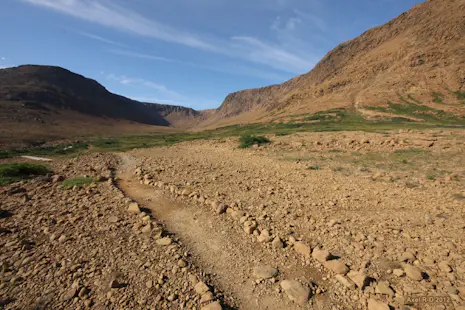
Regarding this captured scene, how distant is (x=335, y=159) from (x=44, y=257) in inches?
453

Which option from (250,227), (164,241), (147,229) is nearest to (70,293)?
(164,241)

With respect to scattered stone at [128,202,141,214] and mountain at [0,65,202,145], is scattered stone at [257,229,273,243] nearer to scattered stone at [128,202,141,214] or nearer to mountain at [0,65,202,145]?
scattered stone at [128,202,141,214]

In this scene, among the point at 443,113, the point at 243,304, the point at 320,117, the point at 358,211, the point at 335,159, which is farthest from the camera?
the point at 320,117

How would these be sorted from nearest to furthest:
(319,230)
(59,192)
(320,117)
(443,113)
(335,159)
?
(319,230)
(59,192)
(335,159)
(443,113)
(320,117)

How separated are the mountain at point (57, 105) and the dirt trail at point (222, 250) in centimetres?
4730

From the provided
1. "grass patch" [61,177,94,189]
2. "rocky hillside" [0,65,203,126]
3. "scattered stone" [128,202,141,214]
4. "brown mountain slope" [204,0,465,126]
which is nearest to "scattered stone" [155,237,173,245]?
"scattered stone" [128,202,141,214]

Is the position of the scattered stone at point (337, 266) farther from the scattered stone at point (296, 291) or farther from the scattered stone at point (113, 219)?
the scattered stone at point (113, 219)

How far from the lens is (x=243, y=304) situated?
365cm

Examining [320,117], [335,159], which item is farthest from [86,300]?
[320,117]

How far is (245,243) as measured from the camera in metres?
5.14

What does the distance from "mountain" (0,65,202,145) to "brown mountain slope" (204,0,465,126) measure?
2578 inches

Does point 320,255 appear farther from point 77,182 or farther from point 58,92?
point 58,92

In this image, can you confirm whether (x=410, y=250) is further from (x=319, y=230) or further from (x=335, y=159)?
(x=335, y=159)

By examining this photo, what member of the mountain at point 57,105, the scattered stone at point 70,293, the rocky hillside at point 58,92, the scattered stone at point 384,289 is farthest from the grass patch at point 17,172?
the rocky hillside at point 58,92
